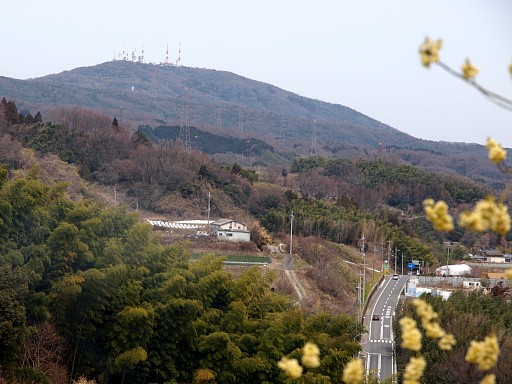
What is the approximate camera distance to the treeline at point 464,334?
46.8ft

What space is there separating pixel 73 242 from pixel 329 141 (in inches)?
3941

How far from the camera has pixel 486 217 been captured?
2.03 meters

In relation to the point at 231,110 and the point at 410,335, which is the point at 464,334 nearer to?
the point at 410,335

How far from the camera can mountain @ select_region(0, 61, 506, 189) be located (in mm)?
91312

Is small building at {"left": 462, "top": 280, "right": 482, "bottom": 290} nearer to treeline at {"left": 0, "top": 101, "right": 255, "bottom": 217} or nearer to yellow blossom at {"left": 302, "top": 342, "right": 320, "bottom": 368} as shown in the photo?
treeline at {"left": 0, "top": 101, "right": 255, "bottom": 217}

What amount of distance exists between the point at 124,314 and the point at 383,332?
30.7ft

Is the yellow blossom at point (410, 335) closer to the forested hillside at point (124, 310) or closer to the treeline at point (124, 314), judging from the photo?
the forested hillside at point (124, 310)

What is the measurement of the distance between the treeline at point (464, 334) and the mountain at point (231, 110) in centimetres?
4115

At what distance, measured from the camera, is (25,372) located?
1121 centimetres

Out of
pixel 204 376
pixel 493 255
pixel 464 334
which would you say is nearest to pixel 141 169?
pixel 493 255

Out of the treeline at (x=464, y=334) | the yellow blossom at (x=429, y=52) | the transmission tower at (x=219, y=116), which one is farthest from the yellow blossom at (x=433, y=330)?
the transmission tower at (x=219, y=116)

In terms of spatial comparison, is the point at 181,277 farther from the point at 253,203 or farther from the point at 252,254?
the point at 253,203

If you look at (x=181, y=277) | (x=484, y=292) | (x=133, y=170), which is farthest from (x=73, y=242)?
(x=133, y=170)

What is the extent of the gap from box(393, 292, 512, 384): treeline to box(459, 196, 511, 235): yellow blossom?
41.5ft
